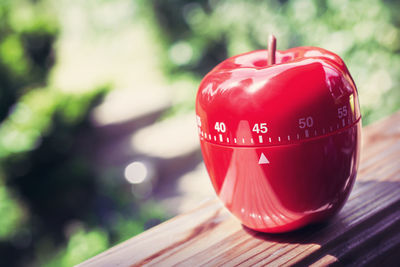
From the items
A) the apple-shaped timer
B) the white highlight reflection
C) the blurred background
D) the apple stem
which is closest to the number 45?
the apple-shaped timer

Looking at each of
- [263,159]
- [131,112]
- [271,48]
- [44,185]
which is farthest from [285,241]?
[131,112]

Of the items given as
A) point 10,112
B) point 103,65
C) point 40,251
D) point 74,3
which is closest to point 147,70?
point 103,65

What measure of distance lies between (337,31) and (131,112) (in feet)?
7.66

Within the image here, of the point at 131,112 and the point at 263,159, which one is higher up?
the point at 263,159

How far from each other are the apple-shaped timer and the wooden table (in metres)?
0.03

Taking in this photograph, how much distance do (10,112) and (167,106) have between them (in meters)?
1.88

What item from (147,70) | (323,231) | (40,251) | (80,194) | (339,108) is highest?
(339,108)

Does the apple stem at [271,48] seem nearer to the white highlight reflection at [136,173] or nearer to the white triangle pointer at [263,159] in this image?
the white triangle pointer at [263,159]

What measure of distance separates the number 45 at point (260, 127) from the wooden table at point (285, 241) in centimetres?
17

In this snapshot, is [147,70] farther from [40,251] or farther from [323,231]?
[323,231]

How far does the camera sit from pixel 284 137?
46cm

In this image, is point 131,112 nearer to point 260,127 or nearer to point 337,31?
point 337,31

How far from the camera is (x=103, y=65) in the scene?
561 cm

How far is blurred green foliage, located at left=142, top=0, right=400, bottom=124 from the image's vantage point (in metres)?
2.45
